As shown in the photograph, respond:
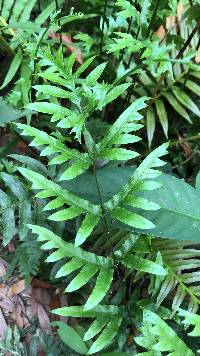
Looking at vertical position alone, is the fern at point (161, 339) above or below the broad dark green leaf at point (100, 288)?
below

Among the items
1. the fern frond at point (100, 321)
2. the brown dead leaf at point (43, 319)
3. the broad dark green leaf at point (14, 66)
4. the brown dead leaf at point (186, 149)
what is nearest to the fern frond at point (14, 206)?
the fern frond at point (100, 321)

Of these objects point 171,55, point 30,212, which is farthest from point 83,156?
point 171,55

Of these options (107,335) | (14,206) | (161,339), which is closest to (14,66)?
(14,206)

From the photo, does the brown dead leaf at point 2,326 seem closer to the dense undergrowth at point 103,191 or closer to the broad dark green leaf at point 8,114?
the dense undergrowth at point 103,191

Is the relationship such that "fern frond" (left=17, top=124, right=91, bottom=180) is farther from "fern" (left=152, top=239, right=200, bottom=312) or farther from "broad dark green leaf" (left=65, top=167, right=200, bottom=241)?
"fern" (left=152, top=239, right=200, bottom=312)

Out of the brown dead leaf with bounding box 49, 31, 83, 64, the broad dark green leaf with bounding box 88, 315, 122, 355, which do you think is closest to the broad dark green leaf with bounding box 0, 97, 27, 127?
the brown dead leaf with bounding box 49, 31, 83, 64

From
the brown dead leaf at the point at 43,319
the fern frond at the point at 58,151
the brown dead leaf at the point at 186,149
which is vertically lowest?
the brown dead leaf at the point at 43,319
